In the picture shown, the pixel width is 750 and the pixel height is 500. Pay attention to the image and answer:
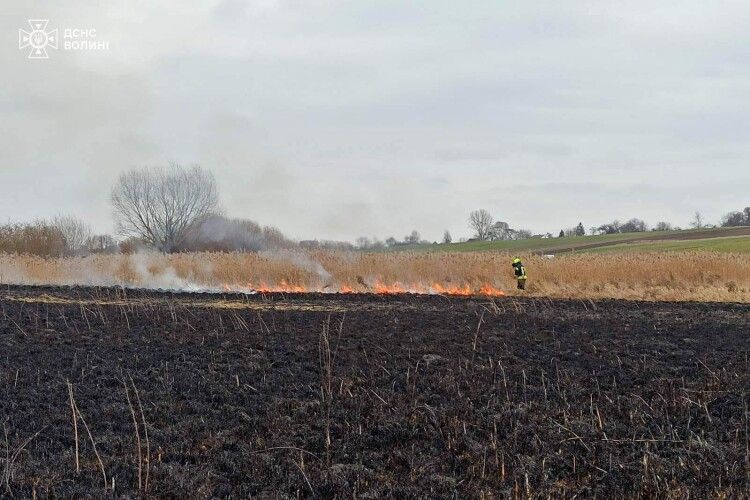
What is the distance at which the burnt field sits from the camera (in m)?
5.04

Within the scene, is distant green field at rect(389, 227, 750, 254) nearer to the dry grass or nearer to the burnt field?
the dry grass

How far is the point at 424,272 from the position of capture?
897 inches

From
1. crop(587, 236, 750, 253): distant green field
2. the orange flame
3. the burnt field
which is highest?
crop(587, 236, 750, 253): distant green field

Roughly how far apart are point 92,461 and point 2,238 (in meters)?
37.6

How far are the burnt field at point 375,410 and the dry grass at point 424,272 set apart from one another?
28.1 ft

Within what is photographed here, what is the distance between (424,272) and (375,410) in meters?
16.2

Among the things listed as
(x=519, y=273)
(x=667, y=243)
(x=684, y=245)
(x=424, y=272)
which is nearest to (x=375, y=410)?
(x=519, y=273)

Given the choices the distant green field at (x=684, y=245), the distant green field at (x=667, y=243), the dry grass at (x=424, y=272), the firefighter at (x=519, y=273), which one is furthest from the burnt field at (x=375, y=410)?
the distant green field at (x=684, y=245)

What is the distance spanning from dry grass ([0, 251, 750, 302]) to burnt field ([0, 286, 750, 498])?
8.56m

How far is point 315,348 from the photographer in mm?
10125

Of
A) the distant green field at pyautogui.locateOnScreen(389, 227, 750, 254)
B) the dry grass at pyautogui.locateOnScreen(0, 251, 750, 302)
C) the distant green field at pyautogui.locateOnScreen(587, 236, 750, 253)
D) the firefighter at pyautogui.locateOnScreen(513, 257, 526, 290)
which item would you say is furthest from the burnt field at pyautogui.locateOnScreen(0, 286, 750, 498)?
the distant green field at pyautogui.locateOnScreen(587, 236, 750, 253)

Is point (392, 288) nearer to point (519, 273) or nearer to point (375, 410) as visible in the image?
point (519, 273)

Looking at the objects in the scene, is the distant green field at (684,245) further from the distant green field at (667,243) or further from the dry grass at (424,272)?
the dry grass at (424,272)

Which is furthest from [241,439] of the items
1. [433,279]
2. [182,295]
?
[433,279]
